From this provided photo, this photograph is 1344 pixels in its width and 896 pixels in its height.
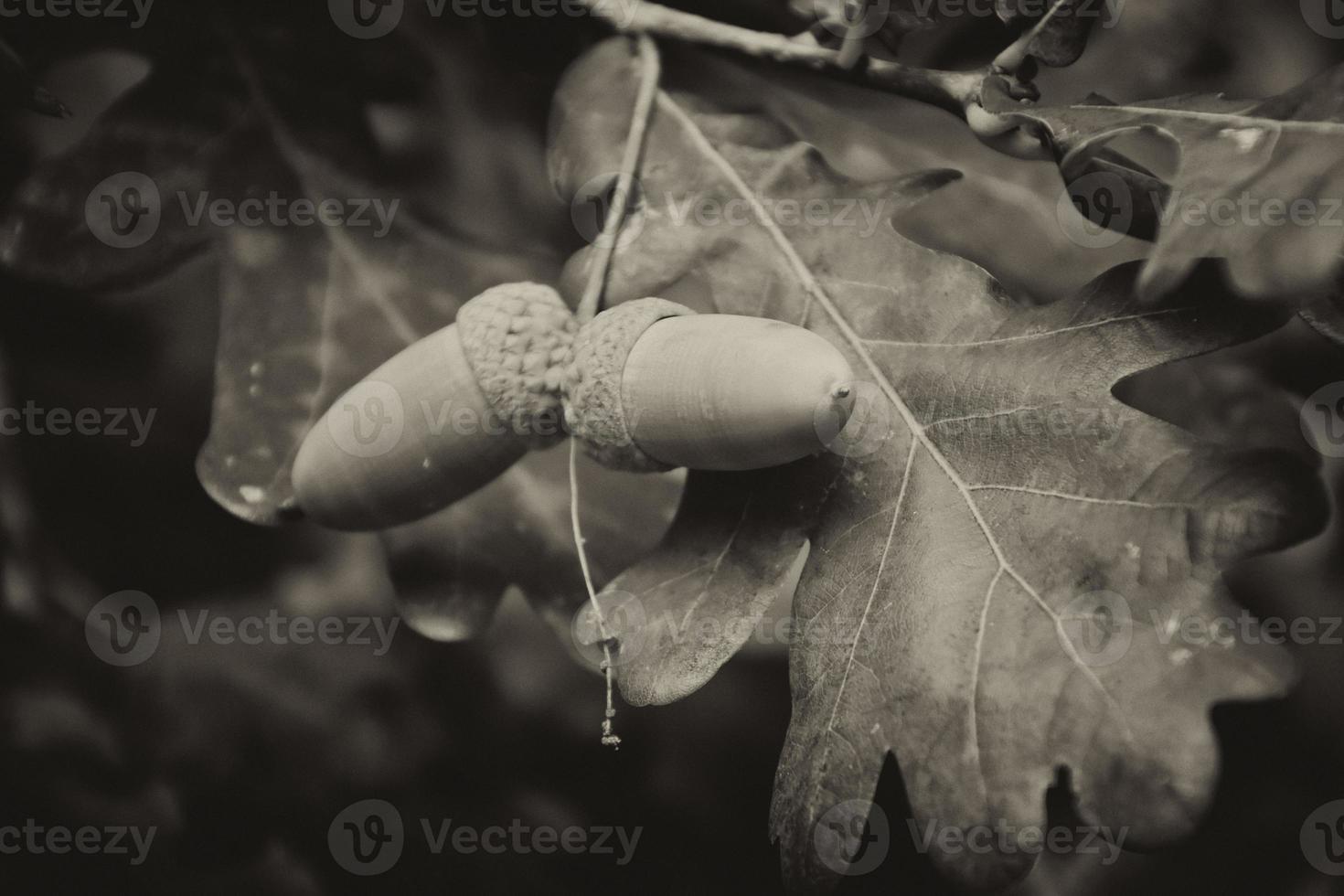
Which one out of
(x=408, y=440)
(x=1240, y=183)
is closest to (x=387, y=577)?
(x=408, y=440)

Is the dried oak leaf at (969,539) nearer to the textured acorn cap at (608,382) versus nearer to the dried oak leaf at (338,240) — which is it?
the textured acorn cap at (608,382)

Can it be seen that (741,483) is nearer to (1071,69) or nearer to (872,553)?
(872,553)

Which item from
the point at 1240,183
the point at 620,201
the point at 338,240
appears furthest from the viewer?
the point at 338,240

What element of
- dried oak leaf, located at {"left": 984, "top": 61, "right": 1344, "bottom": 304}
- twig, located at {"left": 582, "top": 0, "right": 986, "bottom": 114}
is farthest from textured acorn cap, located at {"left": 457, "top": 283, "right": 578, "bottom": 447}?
dried oak leaf, located at {"left": 984, "top": 61, "right": 1344, "bottom": 304}

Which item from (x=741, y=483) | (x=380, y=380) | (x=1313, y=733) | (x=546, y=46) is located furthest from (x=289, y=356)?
(x=1313, y=733)

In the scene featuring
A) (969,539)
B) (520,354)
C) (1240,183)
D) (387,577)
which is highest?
(1240,183)

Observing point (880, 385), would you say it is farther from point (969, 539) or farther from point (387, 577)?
point (387, 577)
